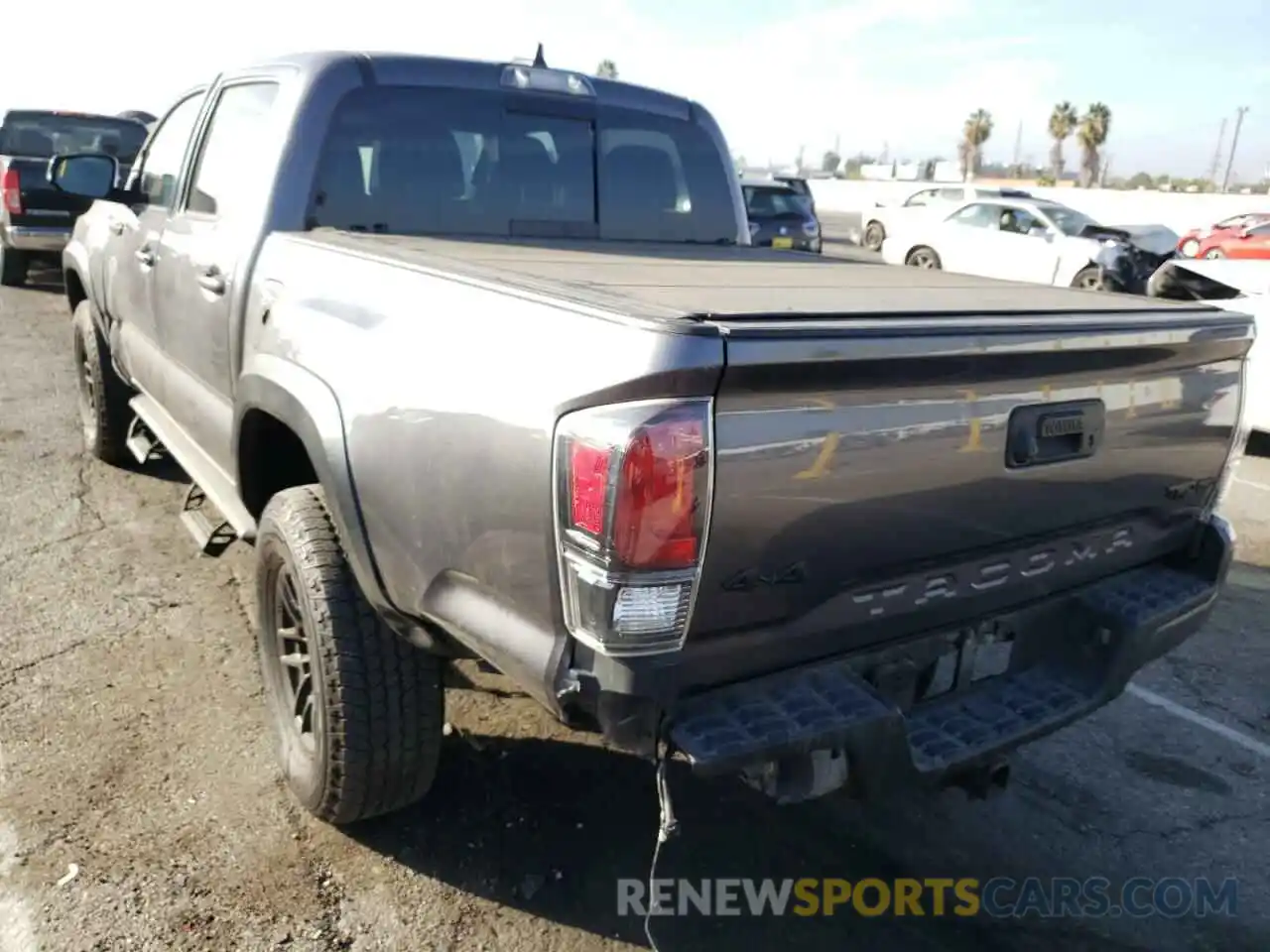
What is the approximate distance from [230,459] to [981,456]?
7.75 feet

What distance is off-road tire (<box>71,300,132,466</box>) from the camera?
543 cm

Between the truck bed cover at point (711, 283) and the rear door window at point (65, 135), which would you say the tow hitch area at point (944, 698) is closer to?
the truck bed cover at point (711, 283)


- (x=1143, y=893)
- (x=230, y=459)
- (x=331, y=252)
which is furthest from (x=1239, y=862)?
(x=230, y=459)

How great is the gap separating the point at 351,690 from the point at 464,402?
0.90 m

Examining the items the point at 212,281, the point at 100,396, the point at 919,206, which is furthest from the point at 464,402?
the point at 919,206

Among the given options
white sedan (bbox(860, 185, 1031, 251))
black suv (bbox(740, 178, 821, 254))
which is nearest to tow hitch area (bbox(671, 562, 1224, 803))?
black suv (bbox(740, 178, 821, 254))

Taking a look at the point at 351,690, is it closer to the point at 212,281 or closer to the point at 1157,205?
the point at 212,281

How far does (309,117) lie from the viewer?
10.8ft

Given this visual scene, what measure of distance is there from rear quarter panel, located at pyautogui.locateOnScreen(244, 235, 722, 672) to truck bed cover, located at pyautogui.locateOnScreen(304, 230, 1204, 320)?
0.08 meters

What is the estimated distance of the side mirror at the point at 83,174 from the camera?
172 inches

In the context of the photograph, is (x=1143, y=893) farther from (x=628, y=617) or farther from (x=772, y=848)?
(x=628, y=617)

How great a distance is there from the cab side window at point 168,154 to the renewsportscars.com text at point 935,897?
3.23 m

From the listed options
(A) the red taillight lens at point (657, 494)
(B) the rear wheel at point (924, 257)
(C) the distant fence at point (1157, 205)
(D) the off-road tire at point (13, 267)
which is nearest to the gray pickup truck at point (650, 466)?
(A) the red taillight lens at point (657, 494)

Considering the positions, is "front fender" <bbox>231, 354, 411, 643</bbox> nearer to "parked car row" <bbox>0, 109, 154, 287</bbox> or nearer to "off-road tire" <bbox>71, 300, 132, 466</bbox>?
"off-road tire" <bbox>71, 300, 132, 466</bbox>
